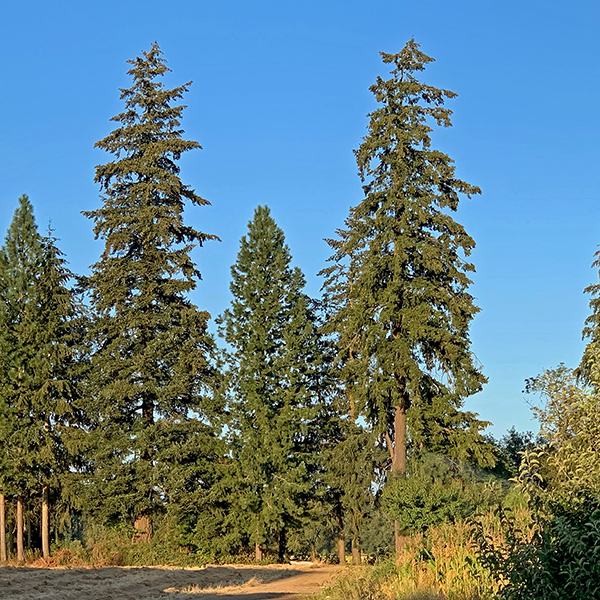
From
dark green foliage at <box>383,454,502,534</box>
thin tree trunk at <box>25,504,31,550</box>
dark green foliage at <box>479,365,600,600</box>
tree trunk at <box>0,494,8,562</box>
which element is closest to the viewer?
dark green foliage at <box>479,365,600,600</box>

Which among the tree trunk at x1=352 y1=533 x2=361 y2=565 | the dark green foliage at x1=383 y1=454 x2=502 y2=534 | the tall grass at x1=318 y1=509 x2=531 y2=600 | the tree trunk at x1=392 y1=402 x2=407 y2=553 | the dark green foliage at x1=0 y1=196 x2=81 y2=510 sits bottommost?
the tree trunk at x1=352 y1=533 x2=361 y2=565

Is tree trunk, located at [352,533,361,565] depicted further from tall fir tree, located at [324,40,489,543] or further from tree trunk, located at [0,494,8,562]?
tree trunk, located at [0,494,8,562]

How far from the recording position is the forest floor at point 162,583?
17312 millimetres

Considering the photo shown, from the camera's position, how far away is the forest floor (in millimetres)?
17312

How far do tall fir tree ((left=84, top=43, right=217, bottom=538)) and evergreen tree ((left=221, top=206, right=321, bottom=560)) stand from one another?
1.82 meters

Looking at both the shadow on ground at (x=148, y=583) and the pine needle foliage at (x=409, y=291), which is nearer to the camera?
the shadow on ground at (x=148, y=583)

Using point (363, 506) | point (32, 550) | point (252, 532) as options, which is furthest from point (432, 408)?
point (32, 550)

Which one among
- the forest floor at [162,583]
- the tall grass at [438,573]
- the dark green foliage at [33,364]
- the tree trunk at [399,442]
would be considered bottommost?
the forest floor at [162,583]

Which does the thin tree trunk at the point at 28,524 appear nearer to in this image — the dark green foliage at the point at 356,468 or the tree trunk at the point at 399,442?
the dark green foliage at the point at 356,468

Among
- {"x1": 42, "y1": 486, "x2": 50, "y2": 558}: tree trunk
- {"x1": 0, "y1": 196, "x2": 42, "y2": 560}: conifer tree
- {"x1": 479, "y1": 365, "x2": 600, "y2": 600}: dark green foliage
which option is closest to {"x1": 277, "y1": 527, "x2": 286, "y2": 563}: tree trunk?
{"x1": 42, "y1": 486, "x2": 50, "y2": 558}: tree trunk

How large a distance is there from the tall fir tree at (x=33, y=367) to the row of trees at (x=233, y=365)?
7 centimetres

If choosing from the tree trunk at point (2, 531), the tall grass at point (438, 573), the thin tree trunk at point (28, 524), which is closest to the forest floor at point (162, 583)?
the tall grass at point (438, 573)

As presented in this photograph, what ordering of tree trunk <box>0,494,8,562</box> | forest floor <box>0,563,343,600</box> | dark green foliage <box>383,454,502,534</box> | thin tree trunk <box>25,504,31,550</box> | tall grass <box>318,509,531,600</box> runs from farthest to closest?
thin tree trunk <box>25,504,31,550</box> < tree trunk <box>0,494,8,562</box> < dark green foliage <box>383,454,502,534</box> < forest floor <box>0,563,343,600</box> < tall grass <box>318,509,531,600</box>

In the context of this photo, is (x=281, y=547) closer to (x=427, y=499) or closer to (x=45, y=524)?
(x=45, y=524)
